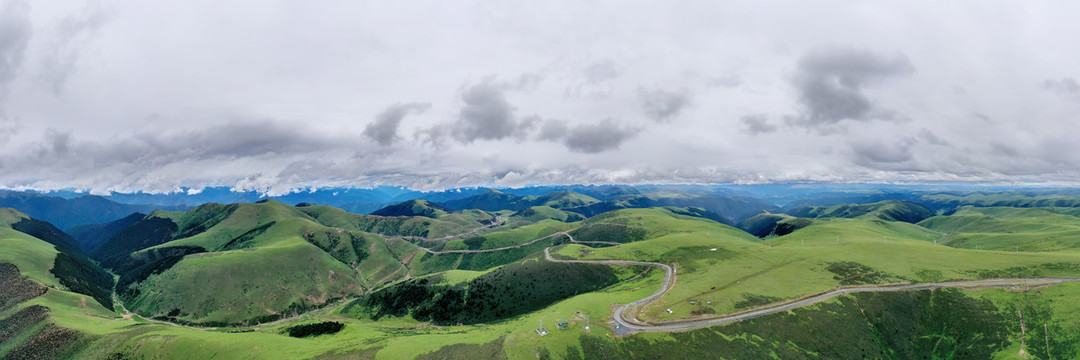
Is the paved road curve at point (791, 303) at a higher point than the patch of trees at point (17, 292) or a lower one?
higher

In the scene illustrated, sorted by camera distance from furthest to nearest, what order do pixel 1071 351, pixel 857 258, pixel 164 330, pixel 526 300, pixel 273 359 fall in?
pixel 526 300 < pixel 857 258 < pixel 164 330 < pixel 273 359 < pixel 1071 351

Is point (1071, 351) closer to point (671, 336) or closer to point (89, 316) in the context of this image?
point (671, 336)

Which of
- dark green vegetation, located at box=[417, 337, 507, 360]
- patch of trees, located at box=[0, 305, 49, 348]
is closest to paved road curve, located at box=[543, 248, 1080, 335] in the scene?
dark green vegetation, located at box=[417, 337, 507, 360]

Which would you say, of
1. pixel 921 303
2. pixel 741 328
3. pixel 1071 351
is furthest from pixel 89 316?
pixel 1071 351

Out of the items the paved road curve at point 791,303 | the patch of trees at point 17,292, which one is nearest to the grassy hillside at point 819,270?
the paved road curve at point 791,303

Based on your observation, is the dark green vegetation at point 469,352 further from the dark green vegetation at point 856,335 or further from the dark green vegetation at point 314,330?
the dark green vegetation at point 314,330

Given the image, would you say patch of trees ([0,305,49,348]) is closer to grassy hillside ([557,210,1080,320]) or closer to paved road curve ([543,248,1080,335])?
paved road curve ([543,248,1080,335])

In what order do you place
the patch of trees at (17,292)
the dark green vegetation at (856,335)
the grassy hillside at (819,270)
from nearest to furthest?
1. the dark green vegetation at (856,335)
2. the grassy hillside at (819,270)
3. the patch of trees at (17,292)

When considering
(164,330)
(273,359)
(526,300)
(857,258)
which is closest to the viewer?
(273,359)
